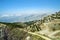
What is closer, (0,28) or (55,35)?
(55,35)

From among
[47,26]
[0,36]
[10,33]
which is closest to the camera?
[47,26]

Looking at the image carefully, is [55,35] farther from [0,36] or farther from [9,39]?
[0,36]

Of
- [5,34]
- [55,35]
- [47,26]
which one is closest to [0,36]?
[5,34]

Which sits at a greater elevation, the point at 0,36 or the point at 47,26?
the point at 47,26

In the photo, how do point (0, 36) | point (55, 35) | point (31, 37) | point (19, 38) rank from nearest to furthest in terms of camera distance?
point (55, 35)
point (31, 37)
point (19, 38)
point (0, 36)

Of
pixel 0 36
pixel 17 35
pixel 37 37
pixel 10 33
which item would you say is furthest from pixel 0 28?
pixel 37 37

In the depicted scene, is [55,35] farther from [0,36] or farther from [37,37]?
[0,36]

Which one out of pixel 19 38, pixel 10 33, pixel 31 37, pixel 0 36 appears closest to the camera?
pixel 31 37

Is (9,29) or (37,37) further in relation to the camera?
(9,29)

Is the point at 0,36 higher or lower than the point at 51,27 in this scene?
lower
